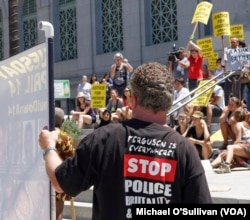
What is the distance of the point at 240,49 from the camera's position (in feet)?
39.0

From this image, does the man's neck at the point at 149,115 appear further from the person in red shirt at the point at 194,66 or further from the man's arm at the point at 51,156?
the person in red shirt at the point at 194,66

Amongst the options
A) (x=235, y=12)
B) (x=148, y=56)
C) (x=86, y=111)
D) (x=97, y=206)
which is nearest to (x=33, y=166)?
(x=97, y=206)

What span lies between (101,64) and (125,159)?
2052 cm

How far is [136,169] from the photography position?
2.82m

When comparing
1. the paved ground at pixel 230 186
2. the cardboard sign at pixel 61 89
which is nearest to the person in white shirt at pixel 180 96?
the paved ground at pixel 230 186

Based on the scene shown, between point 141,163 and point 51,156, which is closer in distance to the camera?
point 141,163

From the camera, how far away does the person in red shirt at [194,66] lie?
44.0 ft

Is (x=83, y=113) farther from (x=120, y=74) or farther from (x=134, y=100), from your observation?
(x=134, y=100)

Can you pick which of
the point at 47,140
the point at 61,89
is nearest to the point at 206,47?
the point at 61,89

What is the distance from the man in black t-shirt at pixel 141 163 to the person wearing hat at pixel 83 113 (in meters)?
11.1

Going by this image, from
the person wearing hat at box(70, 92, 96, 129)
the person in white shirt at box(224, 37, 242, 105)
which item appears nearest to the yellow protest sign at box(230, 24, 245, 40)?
the person in white shirt at box(224, 37, 242, 105)

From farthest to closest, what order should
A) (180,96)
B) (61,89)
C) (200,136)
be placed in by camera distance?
(61,89) < (180,96) < (200,136)

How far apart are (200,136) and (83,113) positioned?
4999 mm

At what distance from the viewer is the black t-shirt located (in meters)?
2.81
